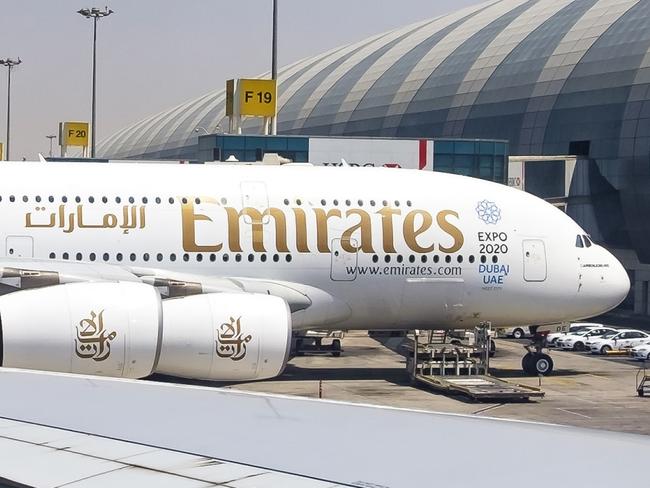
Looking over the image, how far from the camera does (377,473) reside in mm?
→ 5590

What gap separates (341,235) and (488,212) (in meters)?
3.70

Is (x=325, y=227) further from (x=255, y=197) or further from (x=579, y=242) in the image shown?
(x=579, y=242)

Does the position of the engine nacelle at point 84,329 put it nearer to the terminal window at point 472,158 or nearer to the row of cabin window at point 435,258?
the row of cabin window at point 435,258

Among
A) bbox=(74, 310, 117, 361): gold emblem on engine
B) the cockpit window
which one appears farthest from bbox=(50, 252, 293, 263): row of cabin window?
the cockpit window

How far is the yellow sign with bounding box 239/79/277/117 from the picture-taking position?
4914 cm

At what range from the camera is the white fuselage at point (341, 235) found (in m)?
23.1

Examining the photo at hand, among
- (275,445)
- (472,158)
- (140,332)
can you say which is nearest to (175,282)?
(140,332)

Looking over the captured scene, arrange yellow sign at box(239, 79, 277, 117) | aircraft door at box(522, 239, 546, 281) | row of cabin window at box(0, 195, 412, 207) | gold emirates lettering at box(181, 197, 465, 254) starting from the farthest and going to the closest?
1. yellow sign at box(239, 79, 277, 117)
2. aircraft door at box(522, 239, 546, 281)
3. gold emirates lettering at box(181, 197, 465, 254)
4. row of cabin window at box(0, 195, 412, 207)

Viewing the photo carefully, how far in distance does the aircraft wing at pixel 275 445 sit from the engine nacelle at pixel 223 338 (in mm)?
11223

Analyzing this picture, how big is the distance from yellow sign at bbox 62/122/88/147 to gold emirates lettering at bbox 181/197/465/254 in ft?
194

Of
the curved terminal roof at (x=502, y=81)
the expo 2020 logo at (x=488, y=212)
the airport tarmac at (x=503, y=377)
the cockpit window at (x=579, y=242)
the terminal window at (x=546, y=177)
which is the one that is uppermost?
the curved terminal roof at (x=502, y=81)

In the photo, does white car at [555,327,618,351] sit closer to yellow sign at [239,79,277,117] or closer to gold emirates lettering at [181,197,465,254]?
yellow sign at [239,79,277,117]

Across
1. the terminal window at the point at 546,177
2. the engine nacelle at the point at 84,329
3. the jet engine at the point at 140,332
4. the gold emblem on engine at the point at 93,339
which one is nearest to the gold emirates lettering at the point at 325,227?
the jet engine at the point at 140,332

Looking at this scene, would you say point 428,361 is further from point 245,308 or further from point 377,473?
point 377,473
